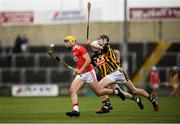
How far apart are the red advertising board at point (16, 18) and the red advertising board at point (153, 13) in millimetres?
6291

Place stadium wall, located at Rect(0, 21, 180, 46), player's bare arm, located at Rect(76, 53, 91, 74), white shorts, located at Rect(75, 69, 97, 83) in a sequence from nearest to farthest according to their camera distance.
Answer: player's bare arm, located at Rect(76, 53, 91, 74)
white shorts, located at Rect(75, 69, 97, 83)
stadium wall, located at Rect(0, 21, 180, 46)

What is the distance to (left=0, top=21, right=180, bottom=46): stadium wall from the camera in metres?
48.4

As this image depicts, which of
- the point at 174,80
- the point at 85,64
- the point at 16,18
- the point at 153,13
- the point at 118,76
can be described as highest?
the point at 85,64

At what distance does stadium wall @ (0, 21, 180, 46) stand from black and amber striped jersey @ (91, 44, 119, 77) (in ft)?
75.3

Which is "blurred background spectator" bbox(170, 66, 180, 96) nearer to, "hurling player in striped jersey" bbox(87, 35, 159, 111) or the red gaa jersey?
"hurling player in striped jersey" bbox(87, 35, 159, 111)

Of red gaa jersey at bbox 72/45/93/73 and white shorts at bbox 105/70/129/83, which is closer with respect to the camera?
red gaa jersey at bbox 72/45/93/73

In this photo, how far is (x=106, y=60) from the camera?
25.1 metres

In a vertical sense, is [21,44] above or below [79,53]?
below

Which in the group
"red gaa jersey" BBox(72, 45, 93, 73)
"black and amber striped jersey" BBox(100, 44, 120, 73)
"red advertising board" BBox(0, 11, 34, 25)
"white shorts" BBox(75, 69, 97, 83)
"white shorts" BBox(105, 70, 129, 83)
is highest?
"red gaa jersey" BBox(72, 45, 93, 73)

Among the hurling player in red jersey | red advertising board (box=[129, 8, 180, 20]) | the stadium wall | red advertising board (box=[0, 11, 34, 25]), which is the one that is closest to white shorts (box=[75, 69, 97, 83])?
the hurling player in red jersey

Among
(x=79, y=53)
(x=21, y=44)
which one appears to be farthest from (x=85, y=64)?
(x=21, y=44)

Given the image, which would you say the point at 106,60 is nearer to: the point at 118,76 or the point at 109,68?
the point at 109,68

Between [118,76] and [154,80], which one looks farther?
[154,80]

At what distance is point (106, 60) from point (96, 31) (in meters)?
24.1
